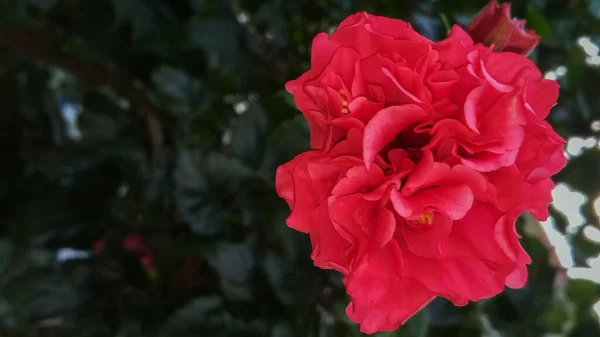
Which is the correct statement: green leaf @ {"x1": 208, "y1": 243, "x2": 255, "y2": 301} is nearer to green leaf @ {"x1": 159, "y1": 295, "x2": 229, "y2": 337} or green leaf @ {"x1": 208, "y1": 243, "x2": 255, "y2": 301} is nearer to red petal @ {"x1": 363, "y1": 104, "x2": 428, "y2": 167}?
green leaf @ {"x1": 159, "y1": 295, "x2": 229, "y2": 337}

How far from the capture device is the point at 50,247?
0.82 meters

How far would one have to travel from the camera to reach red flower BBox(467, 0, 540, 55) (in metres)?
0.35

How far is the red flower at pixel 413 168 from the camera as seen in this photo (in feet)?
0.92

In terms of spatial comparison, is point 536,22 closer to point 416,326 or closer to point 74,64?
point 416,326

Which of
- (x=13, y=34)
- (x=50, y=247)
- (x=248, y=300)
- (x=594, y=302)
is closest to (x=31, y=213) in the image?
(x=50, y=247)

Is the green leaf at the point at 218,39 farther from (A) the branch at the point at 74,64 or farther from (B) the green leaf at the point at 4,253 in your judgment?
(B) the green leaf at the point at 4,253

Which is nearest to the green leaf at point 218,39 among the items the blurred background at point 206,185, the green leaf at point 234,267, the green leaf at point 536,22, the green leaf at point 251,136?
the blurred background at point 206,185

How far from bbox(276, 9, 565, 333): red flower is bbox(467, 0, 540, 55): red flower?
58 mm

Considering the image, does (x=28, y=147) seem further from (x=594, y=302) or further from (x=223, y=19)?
(x=594, y=302)

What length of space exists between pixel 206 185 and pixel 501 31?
14.2 inches

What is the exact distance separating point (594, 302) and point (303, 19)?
0.48 m

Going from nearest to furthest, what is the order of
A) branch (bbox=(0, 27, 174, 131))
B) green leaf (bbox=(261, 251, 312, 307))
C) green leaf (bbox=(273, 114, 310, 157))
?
green leaf (bbox=(273, 114, 310, 157)), green leaf (bbox=(261, 251, 312, 307)), branch (bbox=(0, 27, 174, 131))

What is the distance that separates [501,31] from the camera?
14.0 inches

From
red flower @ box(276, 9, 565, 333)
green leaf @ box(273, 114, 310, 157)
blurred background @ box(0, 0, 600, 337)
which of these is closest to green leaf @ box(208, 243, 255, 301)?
blurred background @ box(0, 0, 600, 337)
